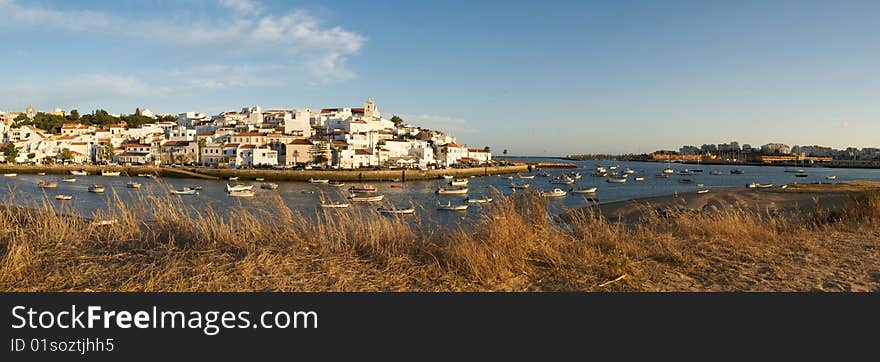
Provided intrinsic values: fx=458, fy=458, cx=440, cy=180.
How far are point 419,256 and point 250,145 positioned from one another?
234 ft

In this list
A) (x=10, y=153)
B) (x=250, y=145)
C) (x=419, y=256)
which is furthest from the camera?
(x=10, y=153)

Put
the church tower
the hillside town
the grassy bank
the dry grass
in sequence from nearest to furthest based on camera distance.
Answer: the dry grass → the grassy bank → the hillside town → the church tower

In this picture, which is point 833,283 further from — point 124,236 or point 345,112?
point 345,112

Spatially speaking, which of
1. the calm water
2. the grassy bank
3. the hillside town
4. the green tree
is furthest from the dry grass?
the green tree

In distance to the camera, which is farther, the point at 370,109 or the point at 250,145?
the point at 370,109

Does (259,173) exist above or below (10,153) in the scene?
below

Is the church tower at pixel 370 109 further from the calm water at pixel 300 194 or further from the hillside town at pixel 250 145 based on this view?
the calm water at pixel 300 194

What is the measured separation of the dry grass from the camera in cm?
361

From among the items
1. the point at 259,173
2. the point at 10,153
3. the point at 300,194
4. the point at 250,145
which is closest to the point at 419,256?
the point at 300,194

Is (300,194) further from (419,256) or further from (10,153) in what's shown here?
(10,153)

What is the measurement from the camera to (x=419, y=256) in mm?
4422

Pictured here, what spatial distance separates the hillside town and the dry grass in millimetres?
63110

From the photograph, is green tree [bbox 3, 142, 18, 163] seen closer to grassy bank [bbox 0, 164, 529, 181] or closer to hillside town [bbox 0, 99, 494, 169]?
hillside town [bbox 0, 99, 494, 169]

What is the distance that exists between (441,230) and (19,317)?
3.35m
